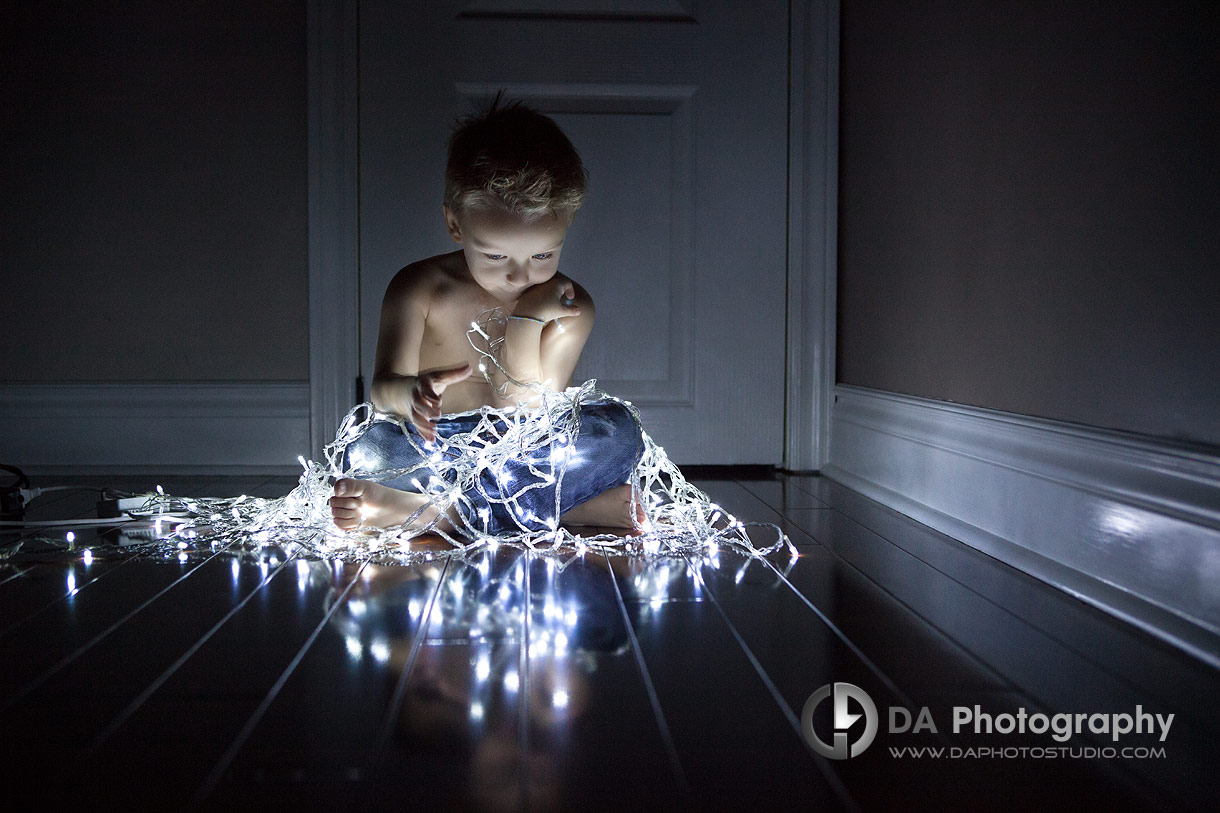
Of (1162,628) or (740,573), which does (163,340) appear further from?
(1162,628)

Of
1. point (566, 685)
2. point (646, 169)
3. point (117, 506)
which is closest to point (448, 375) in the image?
point (566, 685)

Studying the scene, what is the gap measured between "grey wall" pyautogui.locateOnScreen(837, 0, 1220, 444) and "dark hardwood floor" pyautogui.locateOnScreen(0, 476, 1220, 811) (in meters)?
0.27

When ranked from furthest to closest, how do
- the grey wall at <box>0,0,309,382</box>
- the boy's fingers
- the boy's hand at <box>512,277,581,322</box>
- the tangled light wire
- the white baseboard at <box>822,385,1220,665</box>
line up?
1. the grey wall at <box>0,0,309,382</box>
2. the boy's hand at <box>512,277,581,322</box>
3. the tangled light wire
4. the boy's fingers
5. the white baseboard at <box>822,385,1220,665</box>

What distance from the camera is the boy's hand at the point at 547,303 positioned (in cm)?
131

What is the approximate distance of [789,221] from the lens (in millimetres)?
1992

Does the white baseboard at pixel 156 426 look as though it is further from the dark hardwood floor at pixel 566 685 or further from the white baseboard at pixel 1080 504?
the white baseboard at pixel 1080 504

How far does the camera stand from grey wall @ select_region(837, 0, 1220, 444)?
915 mm

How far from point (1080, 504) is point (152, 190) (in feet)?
5.83

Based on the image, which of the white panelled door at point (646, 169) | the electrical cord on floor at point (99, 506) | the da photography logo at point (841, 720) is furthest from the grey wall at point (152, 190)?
the da photography logo at point (841, 720)

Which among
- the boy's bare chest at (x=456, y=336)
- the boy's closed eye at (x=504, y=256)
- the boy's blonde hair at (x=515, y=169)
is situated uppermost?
the boy's blonde hair at (x=515, y=169)

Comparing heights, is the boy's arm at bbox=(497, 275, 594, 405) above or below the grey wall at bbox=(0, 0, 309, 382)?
below

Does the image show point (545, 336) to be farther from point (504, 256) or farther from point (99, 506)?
point (99, 506)

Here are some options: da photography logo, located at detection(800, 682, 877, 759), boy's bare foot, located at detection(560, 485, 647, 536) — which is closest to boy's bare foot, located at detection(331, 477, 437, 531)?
boy's bare foot, located at detection(560, 485, 647, 536)

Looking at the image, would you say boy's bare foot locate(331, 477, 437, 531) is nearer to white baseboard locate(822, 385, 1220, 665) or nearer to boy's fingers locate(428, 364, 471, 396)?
boy's fingers locate(428, 364, 471, 396)
